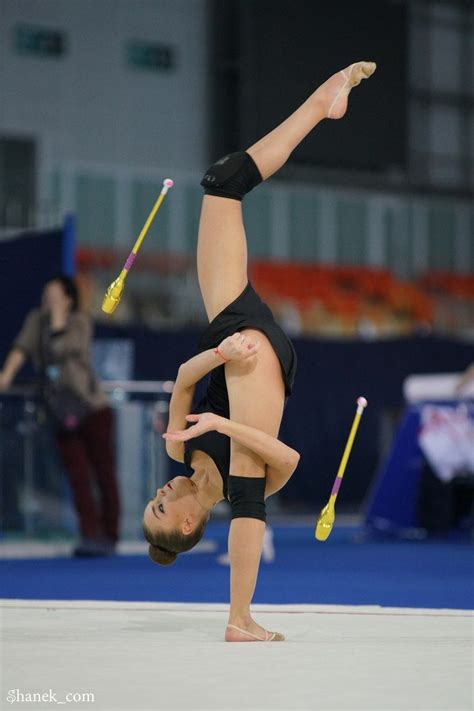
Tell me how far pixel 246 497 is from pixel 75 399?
3737 millimetres

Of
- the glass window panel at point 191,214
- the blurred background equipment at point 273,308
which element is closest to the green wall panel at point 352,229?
the blurred background equipment at point 273,308

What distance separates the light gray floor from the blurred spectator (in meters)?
3.01

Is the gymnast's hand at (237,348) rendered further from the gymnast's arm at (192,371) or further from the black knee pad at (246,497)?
the black knee pad at (246,497)

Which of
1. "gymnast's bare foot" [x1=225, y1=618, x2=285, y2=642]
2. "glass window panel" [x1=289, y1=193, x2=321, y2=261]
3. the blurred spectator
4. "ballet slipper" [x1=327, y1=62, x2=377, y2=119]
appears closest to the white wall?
"glass window panel" [x1=289, y1=193, x2=321, y2=261]

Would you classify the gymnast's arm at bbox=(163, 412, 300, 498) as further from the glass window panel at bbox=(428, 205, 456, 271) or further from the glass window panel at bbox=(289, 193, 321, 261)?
the glass window panel at bbox=(428, 205, 456, 271)

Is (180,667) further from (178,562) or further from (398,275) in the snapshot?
(398,275)

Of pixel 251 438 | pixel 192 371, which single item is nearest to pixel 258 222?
pixel 192 371

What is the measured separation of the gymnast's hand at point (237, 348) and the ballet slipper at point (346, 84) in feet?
2.20

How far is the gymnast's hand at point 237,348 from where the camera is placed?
323cm

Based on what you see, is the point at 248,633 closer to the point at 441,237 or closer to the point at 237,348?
the point at 237,348

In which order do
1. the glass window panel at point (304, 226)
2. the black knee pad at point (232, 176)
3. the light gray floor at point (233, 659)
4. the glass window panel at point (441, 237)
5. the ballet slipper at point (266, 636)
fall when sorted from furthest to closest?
the glass window panel at point (441, 237)
the glass window panel at point (304, 226)
the black knee pad at point (232, 176)
the ballet slipper at point (266, 636)
the light gray floor at point (233, 659)

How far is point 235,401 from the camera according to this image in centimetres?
333

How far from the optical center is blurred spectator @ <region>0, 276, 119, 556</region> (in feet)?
22.7

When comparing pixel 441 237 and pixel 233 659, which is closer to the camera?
pixel 233 659
